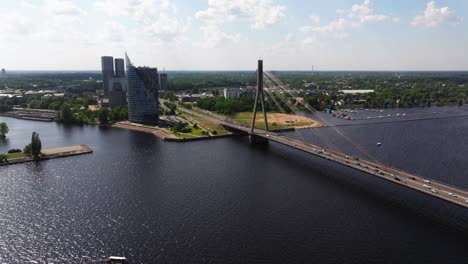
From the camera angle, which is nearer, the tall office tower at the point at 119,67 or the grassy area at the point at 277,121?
the grassy area at the point at 277,121

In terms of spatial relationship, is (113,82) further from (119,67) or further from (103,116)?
(119,67)

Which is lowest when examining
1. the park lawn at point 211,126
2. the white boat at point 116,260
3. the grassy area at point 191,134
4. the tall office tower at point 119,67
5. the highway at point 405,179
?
the white boat at point 116,260

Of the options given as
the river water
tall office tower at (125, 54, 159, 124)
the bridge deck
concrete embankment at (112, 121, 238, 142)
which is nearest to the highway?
the bridge deck

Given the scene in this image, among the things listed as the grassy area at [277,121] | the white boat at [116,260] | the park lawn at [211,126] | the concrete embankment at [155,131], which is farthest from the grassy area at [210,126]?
the white boat at [116,260]

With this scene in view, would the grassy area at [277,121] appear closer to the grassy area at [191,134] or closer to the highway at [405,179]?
the grassy area at [191,134]

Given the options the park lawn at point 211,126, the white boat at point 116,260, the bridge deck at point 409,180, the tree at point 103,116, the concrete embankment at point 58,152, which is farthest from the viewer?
the tree at point 103,116

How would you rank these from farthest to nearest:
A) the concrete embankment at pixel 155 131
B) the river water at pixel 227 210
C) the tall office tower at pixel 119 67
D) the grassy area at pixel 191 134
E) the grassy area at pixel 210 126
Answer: the tall office tower at pixel 119 67, the grassy area at pixel 210 126, the grassy area at pixel 191 134, the concrete embankment at pixel 155 131, the river water at pixel 227 210

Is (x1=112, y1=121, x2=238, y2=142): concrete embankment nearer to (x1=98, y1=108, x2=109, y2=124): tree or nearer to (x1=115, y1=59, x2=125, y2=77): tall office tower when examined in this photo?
(x1=98, y1=108, x2=109, y2=124): tree

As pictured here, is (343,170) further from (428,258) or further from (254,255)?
(254,255)

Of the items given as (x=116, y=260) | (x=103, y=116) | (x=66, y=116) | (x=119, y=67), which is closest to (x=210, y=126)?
(x=103, y=116)
